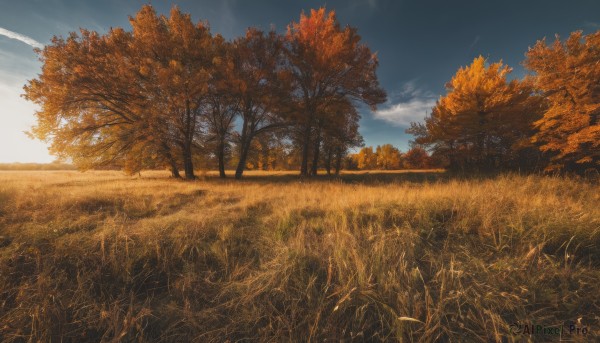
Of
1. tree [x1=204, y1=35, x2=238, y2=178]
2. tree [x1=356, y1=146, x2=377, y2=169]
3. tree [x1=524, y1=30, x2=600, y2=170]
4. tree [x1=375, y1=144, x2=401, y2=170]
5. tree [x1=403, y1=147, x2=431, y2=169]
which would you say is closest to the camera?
tree [x1=524, y1=30, x2=600, y2=170]

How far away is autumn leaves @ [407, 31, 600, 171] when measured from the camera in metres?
9.55

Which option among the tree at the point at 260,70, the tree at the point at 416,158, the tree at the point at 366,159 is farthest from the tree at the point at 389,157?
the tree at the point at 260,70

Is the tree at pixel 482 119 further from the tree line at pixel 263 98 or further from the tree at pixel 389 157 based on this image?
the tree at pixel 389 157

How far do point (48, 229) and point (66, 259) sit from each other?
4.25 ft

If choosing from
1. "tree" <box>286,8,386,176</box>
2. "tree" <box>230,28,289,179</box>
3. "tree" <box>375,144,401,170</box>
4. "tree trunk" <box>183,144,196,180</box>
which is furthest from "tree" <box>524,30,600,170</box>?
"tree" <box>375,144,401,170</box>

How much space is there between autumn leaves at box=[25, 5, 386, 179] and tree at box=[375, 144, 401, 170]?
48721 mm

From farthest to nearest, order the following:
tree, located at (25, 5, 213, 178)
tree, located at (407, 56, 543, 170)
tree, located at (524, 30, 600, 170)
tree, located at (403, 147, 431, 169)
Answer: tree, located at (403, 147, 431, 169) < tree, located at (407, 56, 543, 170) < tree, located at (25, 5, 213, 178) < tree, located at (524, 30, 600, 170)

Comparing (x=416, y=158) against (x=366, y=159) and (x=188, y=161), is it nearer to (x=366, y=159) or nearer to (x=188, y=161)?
(x=366, y=159)

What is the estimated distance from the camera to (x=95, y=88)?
38.8ft

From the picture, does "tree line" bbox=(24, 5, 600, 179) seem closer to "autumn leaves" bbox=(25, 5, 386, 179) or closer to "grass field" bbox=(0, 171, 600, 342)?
"autumn leaves" bbox=(25, 5, 386, 179)

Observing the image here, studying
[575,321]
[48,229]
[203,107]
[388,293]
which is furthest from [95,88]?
[575,321]

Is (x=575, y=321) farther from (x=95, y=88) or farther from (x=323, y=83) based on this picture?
(x=95, y=88)

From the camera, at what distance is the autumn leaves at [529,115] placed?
31.3 ft

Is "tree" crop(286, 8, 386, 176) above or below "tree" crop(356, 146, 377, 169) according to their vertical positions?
above
